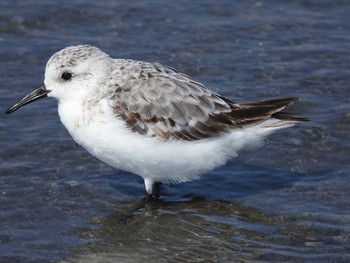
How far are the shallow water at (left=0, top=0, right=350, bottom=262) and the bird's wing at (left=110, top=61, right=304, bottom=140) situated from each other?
0.92m

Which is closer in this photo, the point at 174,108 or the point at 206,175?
the point at 174,108

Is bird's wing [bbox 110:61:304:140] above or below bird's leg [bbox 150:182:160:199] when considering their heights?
above

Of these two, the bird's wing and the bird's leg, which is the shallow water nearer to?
the bird's leg

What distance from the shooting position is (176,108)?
910 cm

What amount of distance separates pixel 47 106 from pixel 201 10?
144 inches

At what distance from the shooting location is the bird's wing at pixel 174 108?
8.99 m

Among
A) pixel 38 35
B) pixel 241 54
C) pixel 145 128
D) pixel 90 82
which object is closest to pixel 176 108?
pixel 145 128

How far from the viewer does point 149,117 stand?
901cm

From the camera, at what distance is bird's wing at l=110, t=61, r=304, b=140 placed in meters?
8.99

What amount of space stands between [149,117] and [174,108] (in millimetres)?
297

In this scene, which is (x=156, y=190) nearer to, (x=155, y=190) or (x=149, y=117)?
(x=155, y=190)

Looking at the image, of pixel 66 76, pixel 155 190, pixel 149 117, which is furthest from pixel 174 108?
pixel 66 76

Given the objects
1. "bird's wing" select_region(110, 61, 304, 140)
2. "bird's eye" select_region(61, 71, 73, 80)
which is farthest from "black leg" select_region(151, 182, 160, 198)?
"bird's eye" select_region(61, 71, 73, 80)

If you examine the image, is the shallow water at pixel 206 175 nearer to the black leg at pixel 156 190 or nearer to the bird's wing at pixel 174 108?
the black leg at pixel 156 190
